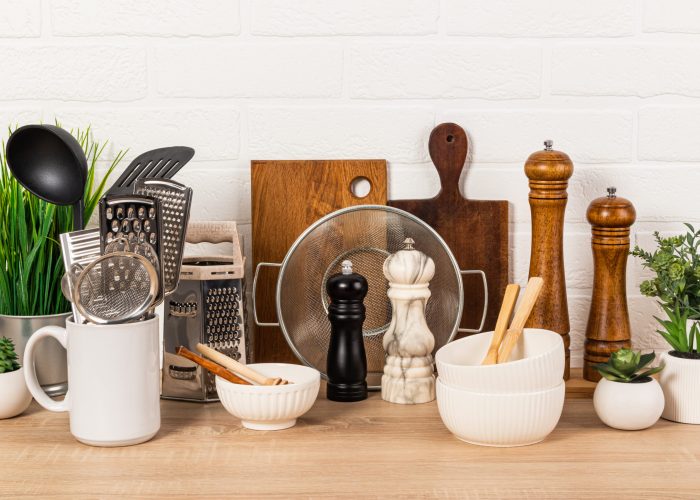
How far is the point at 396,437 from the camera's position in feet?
3.25

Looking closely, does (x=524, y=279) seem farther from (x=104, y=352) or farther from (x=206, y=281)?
(x=104, y=352)

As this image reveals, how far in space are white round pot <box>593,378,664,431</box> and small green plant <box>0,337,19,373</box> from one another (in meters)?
0.71

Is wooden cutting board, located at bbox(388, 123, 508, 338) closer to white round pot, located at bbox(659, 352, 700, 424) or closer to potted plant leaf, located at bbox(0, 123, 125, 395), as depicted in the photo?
white round pot, located at bbox(659, 352, 700, 424)

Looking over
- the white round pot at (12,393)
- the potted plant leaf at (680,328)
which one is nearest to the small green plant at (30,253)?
the white round pot at (12,393)

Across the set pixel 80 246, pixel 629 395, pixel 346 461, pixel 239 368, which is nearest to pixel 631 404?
pixel 629 395

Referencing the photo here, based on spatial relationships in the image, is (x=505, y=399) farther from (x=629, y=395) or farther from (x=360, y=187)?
(x=360, y=187)

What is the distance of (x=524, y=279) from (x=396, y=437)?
0.44m

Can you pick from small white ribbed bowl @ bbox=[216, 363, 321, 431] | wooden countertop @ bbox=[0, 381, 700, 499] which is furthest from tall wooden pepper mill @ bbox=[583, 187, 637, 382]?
small white ribbed bowl @ bbox=[216, 363, 321, 431]

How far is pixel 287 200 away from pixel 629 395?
0.56m

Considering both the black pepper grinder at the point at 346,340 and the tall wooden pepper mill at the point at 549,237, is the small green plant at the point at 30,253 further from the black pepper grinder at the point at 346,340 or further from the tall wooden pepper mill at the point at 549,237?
the tall wooden pepper mill at the point at 549,237

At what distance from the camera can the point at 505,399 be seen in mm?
939

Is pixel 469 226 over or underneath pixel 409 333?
over

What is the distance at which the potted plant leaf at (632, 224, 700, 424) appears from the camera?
1042 millimetres

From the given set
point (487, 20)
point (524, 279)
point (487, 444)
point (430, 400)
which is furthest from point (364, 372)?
point (487, 20)
